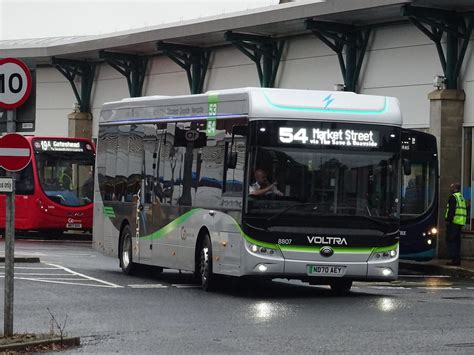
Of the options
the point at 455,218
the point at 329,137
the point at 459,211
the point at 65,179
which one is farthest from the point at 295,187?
the point at 65,179

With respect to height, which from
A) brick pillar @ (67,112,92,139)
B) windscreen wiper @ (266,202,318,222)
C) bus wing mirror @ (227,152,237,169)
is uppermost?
brick pillar @ (67,112,92,139)

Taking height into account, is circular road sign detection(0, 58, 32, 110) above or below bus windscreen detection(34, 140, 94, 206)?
above

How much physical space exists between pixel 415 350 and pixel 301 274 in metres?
5.86

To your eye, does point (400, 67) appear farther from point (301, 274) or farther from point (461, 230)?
point (301, 274)

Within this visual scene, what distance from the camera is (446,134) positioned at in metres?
30.2

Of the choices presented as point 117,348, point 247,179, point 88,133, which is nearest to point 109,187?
point 247,179

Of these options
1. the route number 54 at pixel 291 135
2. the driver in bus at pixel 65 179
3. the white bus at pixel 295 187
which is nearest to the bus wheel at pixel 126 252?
the white bus at pixel 295 187

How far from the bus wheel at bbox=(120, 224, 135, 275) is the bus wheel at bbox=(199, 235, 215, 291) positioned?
333cm

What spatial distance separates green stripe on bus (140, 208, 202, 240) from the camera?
20562mm

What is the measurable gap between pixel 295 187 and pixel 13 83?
6.20m

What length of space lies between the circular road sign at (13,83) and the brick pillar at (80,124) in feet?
110

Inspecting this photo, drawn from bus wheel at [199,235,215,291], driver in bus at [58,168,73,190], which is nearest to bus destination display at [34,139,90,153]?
driver in bus at [58,168,73,190]

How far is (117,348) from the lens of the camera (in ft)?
43.1

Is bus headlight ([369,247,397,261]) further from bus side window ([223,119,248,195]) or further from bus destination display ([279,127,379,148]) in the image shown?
bus side window ([223,119,248,195])
